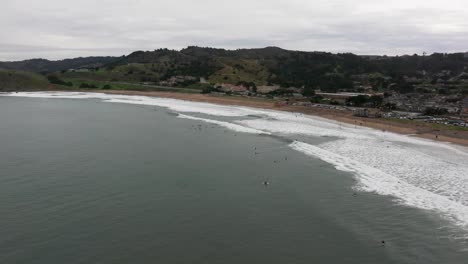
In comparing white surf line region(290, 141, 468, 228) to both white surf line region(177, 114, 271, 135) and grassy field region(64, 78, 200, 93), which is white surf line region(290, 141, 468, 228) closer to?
white surf line region(177, 114, 271, 135)

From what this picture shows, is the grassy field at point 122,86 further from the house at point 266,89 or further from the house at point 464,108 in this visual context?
the house at point 464,108

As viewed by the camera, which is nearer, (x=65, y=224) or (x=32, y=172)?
(x=65, y=224)

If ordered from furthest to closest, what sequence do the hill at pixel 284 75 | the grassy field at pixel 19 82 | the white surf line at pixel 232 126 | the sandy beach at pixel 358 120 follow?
1. the grassy field at pixel 19 82
2. the hill at pixel 284 75
3. the white surf line at pixel 232 126
4. the sandy beach at pixel 358 120

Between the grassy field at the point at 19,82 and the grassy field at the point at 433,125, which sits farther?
the grassy field at the point at 19,82

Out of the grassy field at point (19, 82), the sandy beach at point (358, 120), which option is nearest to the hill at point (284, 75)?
the grassy field at point (19, 82)

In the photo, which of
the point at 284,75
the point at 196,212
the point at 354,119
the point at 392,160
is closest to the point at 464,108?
the point at 354,119

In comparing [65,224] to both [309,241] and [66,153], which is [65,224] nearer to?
[309,241]

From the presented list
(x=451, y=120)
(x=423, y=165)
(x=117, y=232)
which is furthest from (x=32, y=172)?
(x=451, y=120)
